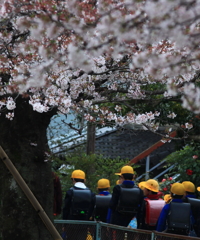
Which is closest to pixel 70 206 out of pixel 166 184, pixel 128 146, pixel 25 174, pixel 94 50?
pixel 25 174

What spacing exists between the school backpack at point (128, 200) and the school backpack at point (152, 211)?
201 mm

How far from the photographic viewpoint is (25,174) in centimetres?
761

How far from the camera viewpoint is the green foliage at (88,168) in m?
11.1

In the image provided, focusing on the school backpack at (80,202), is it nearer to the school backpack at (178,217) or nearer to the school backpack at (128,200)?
the school backpack at (128,200)

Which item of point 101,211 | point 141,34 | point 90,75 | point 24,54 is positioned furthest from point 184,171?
point 141,34

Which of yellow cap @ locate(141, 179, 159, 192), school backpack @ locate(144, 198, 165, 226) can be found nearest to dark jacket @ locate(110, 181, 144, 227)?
school backpack @ locate(144, 198, 165, 226)

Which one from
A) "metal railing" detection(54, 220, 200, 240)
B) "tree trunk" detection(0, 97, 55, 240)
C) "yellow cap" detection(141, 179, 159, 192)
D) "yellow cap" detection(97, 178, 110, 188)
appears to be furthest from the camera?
"yellow cap" detection(97, 178, 110, 188)

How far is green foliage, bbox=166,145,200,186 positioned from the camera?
38.1 feet

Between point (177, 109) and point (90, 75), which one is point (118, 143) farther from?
point (90, 75)

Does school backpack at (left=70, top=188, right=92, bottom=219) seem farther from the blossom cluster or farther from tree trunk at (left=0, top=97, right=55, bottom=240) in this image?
the blossom cluster

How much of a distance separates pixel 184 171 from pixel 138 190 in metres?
4.53

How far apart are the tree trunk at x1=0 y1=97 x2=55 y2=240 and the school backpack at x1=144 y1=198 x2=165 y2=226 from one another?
1.61 meters

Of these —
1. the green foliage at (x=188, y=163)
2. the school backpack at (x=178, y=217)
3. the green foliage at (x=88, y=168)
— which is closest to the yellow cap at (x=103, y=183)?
the school backpack at (x=178, y=217)

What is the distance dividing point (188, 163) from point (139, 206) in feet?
14.9
